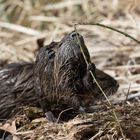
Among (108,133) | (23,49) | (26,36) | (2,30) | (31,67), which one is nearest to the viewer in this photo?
(108,133)

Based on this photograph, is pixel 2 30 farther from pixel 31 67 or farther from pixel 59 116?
pixel 59 116

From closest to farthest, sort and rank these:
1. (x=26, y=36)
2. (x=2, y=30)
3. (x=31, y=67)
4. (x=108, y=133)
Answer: (x=108, y=133) → (x=31, y=67) → (x=26, y=36) → (x=2, y=30)

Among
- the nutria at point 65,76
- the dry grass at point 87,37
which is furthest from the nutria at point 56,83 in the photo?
the dry grass at point 87,37

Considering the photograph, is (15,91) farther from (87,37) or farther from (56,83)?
(87,37)

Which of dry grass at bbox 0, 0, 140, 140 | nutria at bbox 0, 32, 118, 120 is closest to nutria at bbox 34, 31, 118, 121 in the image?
nutria at bbox 0, 32, 118, 120

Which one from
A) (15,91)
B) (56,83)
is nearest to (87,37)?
(15,91)

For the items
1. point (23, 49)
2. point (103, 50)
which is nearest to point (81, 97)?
point (103, 50)
